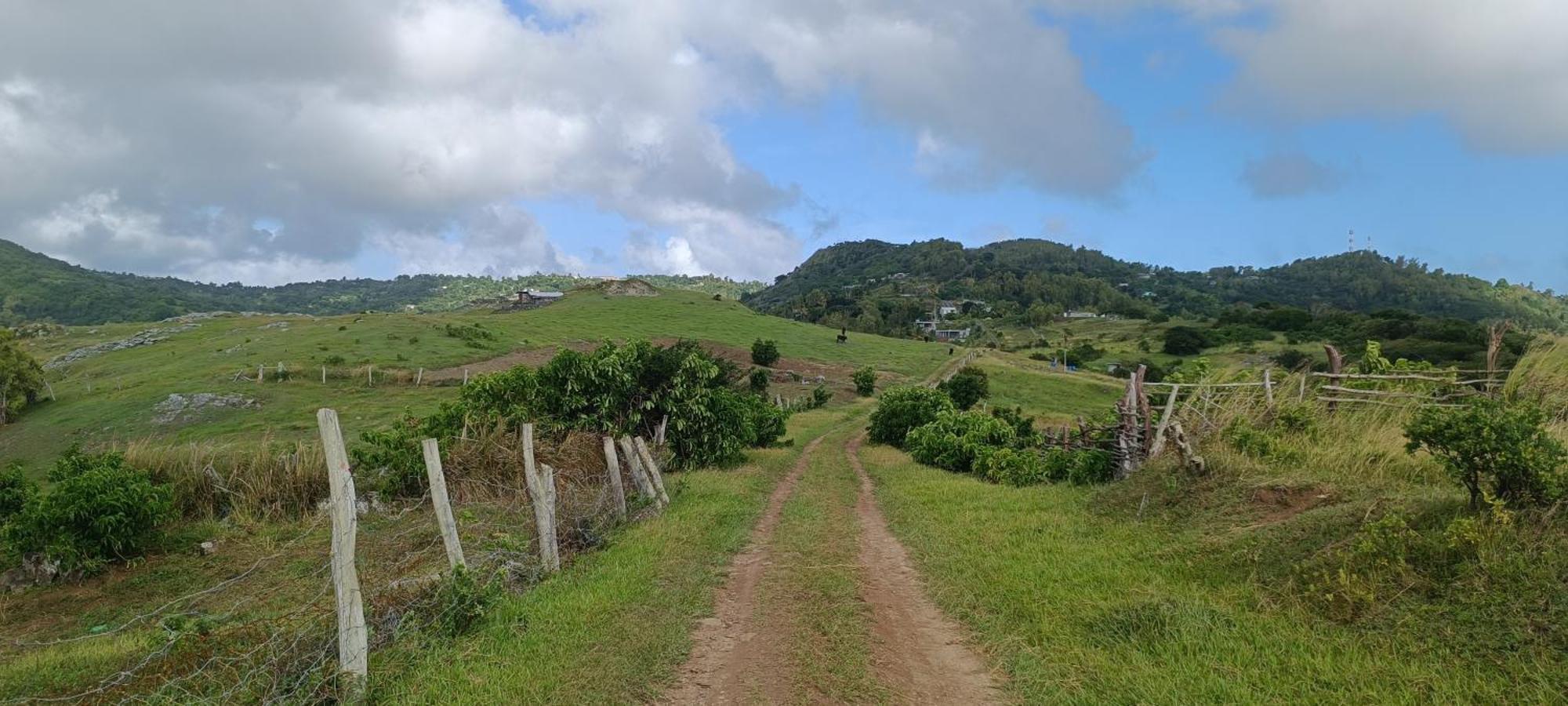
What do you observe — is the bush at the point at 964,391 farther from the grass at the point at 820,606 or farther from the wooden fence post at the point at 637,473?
the wooden fence post at the point at 637,473

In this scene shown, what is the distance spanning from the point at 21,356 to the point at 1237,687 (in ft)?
188

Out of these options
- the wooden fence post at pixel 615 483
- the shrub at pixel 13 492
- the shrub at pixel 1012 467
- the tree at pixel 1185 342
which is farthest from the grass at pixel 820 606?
the tree at pixel 1185 342

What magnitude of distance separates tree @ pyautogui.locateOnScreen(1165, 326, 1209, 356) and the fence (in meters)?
80.6

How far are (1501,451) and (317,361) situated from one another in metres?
54.6

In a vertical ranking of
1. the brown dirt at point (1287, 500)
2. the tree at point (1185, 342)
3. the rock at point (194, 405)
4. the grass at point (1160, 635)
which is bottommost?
the rock at point (194, 405)

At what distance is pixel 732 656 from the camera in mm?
6020

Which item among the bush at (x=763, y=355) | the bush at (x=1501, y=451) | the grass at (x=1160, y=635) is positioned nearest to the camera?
the grass at (x=1160, y=635)

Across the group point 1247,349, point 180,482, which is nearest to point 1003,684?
point 180,482

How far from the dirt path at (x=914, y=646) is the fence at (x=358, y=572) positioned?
3869mm

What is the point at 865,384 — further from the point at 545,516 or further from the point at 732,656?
the point at 732,656

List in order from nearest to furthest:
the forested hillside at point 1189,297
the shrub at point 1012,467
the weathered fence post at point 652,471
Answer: the weathered fence post at point 652,471 < the shrub at point 1012,467 < the forested hillside at point 1189,297

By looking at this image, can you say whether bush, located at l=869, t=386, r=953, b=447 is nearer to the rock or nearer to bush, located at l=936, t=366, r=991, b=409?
bush, located at l=936, t=366, r=991, b=409

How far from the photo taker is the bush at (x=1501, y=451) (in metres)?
5.55

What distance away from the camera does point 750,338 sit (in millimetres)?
76688
